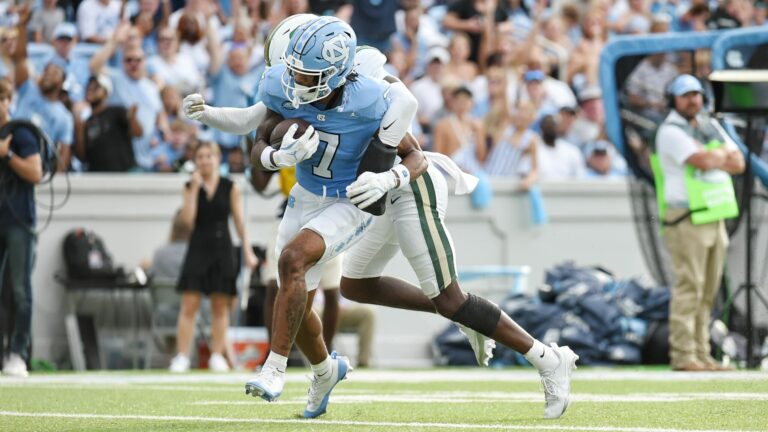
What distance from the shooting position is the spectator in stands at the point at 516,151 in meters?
14.6

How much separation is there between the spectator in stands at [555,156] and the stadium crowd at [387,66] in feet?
0.05

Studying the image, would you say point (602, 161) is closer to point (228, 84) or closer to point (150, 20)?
point (228, 84)

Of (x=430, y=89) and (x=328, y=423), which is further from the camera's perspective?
(x=430, y=89)

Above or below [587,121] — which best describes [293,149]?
above

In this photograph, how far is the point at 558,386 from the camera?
20.7 feet

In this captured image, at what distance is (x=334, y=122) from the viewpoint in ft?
20.4

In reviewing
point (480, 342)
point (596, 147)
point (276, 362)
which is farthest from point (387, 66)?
point (276, 362)

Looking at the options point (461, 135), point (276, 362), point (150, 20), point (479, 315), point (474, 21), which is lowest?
point (461, 135)

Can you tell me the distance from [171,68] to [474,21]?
4.09 m

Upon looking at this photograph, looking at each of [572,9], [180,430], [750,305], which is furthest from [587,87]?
[180,430]

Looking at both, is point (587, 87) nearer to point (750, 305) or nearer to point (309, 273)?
point (750, 305)

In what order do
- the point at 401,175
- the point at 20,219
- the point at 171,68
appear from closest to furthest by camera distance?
1. the point at 401,175
2. the point at 20,219
3. the point at 171,68

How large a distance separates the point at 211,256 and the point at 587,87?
255 inches

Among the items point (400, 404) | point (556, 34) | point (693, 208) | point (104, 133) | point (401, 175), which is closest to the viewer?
point (401, 175)
